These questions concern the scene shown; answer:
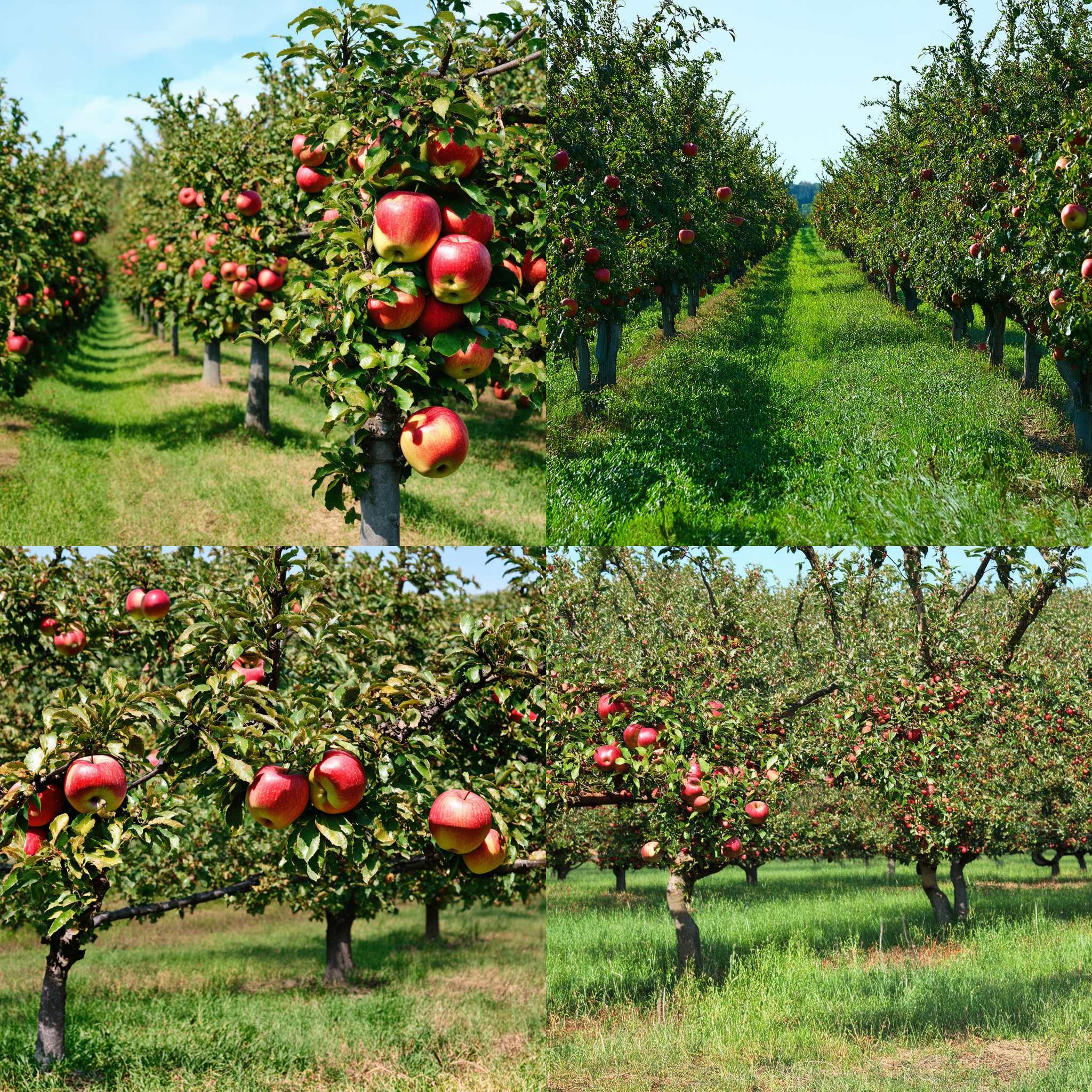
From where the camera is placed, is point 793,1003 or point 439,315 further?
point 793,1003

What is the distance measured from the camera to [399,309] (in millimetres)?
3918

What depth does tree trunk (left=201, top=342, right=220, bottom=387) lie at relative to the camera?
15.9m

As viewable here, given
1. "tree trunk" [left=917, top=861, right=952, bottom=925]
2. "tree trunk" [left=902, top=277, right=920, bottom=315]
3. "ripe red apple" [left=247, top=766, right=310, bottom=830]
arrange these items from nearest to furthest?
1. "ripe red apple" [left=247, top=766, right=310, bottom=830]
2. "tree trunk" [left=902, top=277, right=920, bottom=315]
3. "tree trunk" [left=917, top=861, right=952, bottom=925]

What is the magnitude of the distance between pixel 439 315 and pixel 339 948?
14761 millimetres

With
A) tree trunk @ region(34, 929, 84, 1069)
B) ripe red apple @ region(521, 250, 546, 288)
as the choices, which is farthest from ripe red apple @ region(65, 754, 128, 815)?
tree trunk @ region(34, 929, 84, 1069)

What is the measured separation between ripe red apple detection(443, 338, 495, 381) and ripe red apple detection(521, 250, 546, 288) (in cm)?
116

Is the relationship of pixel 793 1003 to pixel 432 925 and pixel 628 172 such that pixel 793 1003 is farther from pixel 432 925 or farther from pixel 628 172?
pixel 432 925

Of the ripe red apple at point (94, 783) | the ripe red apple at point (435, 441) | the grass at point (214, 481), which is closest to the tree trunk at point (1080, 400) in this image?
the grass at point (214, 481)

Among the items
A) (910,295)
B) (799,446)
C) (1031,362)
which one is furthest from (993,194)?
(799,446)

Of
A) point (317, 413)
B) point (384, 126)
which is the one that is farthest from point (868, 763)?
point (317, 413)

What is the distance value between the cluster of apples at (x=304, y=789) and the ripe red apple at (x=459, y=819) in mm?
481

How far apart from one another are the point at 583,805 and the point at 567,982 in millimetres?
3000

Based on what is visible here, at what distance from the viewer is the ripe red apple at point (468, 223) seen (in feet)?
13.1

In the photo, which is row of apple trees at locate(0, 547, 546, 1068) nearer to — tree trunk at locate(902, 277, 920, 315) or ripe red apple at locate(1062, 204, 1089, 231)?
tree trunk at locate(902, 277, 920, 315)
